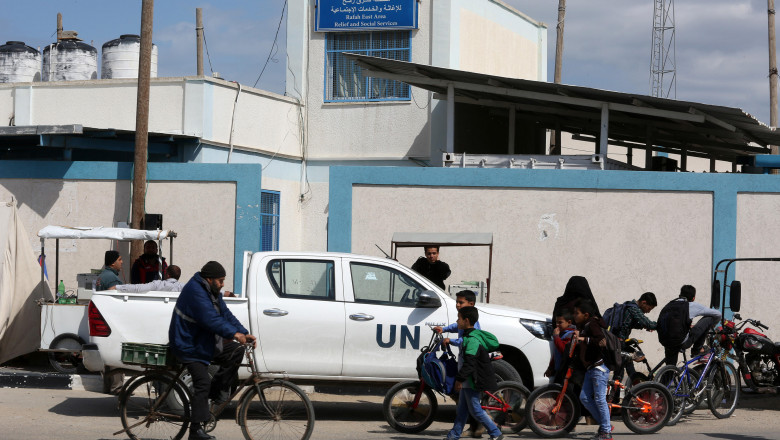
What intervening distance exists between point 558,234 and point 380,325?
540 centimetres

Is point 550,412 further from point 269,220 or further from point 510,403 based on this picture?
point 269,220

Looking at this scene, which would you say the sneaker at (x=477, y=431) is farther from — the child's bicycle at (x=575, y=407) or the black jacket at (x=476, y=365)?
the black jacket at (x=476, y=365)

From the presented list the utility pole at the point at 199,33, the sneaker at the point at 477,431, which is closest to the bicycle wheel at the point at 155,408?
the sneaker at the point at 477,431

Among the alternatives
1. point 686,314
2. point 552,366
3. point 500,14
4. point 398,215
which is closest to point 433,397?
point 552,366

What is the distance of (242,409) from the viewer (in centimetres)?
884

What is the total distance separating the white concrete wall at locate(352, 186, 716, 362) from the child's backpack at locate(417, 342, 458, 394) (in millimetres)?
5674

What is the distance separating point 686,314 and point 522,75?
47.8 feet

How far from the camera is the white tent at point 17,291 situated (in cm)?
1391

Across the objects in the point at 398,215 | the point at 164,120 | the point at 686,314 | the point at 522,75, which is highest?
the point at 522,75

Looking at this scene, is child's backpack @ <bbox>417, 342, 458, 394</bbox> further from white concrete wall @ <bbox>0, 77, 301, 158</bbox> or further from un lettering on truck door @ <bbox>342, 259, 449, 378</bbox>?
white concrete wall @ <bbox>0, 77, 301, 158</bbox>

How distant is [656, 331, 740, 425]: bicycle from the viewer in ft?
36.5

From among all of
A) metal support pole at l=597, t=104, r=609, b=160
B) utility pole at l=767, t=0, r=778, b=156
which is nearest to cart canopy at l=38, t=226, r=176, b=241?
metal support pole at l=597, t=104, r=609, b=160

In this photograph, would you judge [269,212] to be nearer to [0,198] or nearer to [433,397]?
[0,198]

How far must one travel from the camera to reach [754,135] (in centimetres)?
1948
